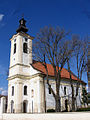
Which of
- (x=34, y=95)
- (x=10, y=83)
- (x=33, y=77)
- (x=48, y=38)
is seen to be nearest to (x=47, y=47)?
(x=48, y=38)

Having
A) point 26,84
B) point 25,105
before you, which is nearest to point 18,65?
point 26,84

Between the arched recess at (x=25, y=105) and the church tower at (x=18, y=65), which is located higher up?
the church tower at (x=18, y=65)

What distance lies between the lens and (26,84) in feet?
105

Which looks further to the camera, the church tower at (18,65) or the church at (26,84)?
the church tower at (18,65)

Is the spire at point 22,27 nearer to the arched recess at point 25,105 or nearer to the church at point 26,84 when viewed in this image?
the church at point 26,84

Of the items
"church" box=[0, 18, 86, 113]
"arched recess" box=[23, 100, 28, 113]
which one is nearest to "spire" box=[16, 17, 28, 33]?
"church" box=[0, 18, 86, 113]

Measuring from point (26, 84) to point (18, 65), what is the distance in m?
4.22

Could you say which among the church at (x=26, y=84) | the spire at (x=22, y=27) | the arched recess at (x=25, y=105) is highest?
the spire at (x=22, y=27)

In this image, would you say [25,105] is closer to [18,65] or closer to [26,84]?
[26,84]

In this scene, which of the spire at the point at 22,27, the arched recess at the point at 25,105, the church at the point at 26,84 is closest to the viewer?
the church at the point at 26,84

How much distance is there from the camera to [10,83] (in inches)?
1316

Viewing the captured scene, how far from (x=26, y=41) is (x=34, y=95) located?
12.5m

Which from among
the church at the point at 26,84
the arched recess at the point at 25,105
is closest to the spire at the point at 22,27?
the church at the point at 26,84

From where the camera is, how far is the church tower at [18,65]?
1193 inches
